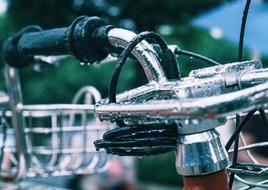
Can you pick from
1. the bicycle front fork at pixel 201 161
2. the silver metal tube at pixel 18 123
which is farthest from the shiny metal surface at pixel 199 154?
the silver metal tube at pixel 18 123

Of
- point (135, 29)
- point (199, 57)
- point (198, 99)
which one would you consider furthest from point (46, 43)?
point (135, 29)

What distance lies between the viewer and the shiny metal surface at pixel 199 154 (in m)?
0.37

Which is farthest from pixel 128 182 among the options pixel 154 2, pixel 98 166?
pixel 98 166

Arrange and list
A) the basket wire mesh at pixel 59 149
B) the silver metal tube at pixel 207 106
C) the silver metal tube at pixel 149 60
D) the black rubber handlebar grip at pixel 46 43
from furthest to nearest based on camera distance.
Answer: the basket wire mesh at pixel 59 149 < the black rubber handlebar grip at pixel 46 43 < the silver metal tube at pixel 149 60 < the silver metal tube at pixel 207 106

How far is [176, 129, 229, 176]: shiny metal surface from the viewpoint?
37cm

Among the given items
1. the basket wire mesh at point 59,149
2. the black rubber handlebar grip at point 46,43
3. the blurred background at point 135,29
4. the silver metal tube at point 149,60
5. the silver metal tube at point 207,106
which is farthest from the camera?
the blurred background at point 135,29

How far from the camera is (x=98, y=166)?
0.97 m

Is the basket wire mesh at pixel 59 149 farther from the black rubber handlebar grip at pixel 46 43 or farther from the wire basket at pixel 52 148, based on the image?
the black rubber handlebar grip at pixel 46 43

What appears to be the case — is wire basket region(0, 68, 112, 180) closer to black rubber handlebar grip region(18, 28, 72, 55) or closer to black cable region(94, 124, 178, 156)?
black rubber handlebar grip region(18, 28, 72, 55)

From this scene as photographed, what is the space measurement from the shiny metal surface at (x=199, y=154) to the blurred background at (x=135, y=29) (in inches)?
112

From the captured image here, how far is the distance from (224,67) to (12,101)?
0.65 meters

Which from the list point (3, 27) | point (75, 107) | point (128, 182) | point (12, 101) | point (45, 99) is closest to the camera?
point (75, 107)

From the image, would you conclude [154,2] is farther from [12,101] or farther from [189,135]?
[189,135]

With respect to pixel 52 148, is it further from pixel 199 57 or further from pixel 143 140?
pixel 143 140
